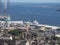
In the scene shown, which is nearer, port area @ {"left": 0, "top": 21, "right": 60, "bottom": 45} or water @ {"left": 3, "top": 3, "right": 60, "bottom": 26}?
port area @ {"left": 0, "top": 21, "right": 60, "bottom": 45}

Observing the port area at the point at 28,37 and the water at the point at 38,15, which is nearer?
the port area at the point at 28,37

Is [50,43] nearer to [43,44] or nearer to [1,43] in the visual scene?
[43,44]

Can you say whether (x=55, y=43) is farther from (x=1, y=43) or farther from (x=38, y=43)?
(x=1, y=43)

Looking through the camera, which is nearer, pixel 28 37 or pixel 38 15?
pixel 28 37

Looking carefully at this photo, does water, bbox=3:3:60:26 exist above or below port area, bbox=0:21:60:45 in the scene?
below

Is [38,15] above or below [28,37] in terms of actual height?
below

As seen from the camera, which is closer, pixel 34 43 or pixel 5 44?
pixel 5 44

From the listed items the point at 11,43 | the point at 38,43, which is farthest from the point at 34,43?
the point at 11,43

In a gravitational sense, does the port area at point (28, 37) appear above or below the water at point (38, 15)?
above

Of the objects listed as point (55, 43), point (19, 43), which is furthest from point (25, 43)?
point (55, 43)
